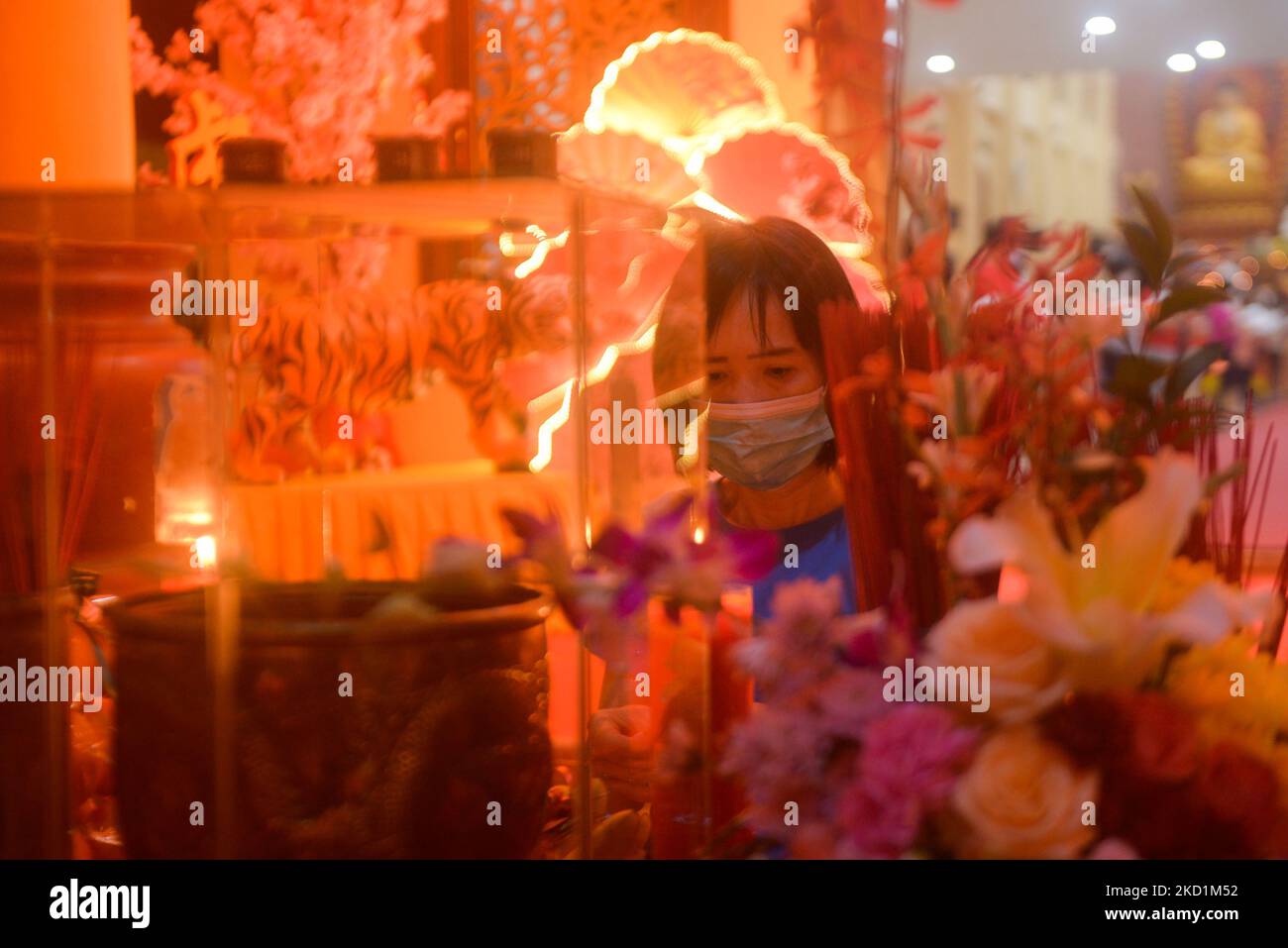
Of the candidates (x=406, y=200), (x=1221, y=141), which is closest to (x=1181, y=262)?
(x=406, y=200)

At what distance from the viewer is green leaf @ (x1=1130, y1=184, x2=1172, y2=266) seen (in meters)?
0.78

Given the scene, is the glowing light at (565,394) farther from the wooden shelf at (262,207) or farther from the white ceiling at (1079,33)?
the white ceiling at (1079,33)

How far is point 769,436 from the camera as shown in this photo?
51.3 inches

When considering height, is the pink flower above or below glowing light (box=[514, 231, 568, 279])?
below

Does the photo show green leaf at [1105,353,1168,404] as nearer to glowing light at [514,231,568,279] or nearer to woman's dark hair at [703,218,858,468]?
glowing light at [514,231,568,279]

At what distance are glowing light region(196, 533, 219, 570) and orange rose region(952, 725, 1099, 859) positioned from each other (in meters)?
0.46

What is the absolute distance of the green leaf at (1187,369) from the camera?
2.54 ft

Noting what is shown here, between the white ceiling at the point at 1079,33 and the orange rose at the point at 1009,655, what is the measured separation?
4.03m

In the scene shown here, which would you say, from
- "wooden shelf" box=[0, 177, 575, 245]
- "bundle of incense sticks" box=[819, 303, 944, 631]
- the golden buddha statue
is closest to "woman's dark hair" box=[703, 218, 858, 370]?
"wooden shelf" box=[0, 177, 575, 245]

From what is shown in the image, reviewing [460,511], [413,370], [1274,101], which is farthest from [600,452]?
[1274,101]

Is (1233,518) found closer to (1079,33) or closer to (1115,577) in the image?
(1115,577)

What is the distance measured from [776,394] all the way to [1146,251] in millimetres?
550
